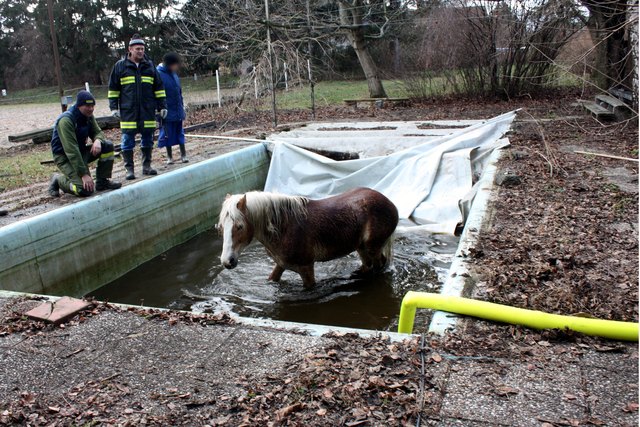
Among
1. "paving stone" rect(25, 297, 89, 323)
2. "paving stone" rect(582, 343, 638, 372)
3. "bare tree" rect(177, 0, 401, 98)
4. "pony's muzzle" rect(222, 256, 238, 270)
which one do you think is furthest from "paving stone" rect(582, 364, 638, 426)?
"bare tree" rect(177, 0, 401, 98)

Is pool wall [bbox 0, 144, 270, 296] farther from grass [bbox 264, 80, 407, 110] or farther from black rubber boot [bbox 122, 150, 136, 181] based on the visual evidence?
grass [bbox 264, 80, 407, 110]

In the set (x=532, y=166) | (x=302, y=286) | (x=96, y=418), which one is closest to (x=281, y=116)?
(x=532, y=166)

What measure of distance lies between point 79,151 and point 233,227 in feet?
10.3

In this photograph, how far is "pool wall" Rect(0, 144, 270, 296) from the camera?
630cm

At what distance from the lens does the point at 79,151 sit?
7215 mm

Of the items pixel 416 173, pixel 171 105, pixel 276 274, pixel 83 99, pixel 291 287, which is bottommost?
pixel 291 287

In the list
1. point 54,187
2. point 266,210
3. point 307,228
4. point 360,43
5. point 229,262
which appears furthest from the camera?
point 360,43

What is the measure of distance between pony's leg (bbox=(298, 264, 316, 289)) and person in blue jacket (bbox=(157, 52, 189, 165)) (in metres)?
4.75

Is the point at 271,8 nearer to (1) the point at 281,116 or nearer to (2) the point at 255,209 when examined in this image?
(1) the point at 281,116

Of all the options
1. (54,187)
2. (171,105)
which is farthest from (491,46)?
(54,187)

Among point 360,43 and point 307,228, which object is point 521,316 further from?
point 360,43

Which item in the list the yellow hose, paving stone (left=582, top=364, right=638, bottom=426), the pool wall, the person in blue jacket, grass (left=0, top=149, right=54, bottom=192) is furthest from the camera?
the person in blue jacket

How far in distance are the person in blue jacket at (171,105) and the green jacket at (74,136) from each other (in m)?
2.04

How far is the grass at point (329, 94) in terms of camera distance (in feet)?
66.4
